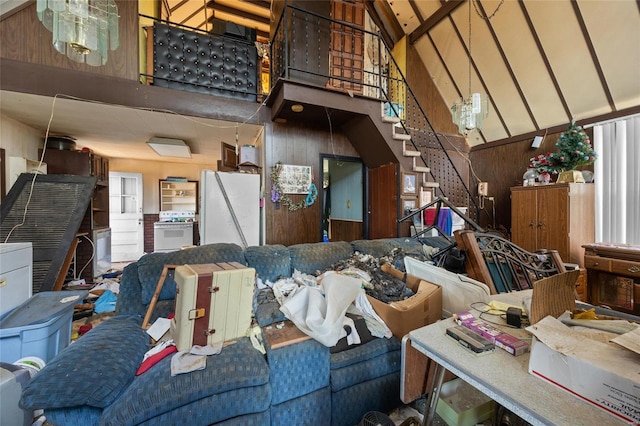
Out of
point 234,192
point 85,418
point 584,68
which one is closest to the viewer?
point 85,418

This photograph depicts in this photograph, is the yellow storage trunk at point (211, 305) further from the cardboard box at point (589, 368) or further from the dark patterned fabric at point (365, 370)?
the cardboard box at point (589, 368)

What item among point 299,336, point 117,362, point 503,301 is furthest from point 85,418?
point 503,301

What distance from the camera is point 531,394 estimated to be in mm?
662

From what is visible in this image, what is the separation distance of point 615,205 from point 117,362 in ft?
17.7

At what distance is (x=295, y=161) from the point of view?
12.9ft

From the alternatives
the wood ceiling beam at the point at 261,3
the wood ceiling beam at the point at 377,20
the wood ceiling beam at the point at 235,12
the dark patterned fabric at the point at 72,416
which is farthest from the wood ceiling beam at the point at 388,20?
the dark patterned fabric at the point at 72,416

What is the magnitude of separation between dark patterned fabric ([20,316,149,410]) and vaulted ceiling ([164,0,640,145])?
5633 mm

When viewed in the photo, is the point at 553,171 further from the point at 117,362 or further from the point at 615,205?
the point at 117,362

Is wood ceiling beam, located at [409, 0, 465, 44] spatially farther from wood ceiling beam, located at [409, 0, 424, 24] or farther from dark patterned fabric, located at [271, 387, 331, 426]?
dark patterned fabric, located at [271, 387, 331, 426]

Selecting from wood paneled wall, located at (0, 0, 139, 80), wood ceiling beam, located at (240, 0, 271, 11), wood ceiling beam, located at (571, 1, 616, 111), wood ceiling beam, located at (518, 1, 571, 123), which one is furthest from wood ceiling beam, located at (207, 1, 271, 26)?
wood ceiling beam, located at (571, 1, 616, 111)

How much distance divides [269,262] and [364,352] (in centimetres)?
109

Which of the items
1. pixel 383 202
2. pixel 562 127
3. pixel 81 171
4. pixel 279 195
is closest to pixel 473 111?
pixel 383 202

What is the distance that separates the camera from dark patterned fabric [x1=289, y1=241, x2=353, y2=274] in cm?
226

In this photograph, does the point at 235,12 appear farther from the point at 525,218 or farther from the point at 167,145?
the point at 525,218
